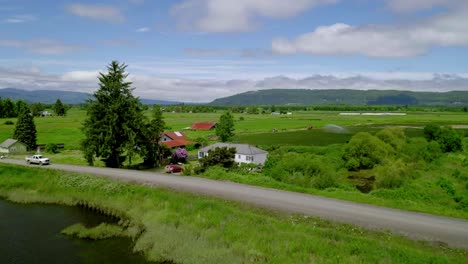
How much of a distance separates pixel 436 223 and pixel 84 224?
24110 millimetres

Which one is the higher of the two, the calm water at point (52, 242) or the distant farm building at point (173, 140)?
the distant farm building at point (173, 140)

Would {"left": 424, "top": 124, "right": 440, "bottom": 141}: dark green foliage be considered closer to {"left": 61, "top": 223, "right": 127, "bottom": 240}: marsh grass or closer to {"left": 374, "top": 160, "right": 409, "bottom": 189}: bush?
{"left": 374, "top": 160, "right": 409, "bottom": 189}: bush

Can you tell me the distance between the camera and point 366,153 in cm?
6159

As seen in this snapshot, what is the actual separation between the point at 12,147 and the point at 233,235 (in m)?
62.1

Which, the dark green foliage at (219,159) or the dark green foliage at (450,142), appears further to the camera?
the dark green foliage at (450,142)

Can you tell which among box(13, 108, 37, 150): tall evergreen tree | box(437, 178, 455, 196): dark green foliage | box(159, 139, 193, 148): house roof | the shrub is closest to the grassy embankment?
box(437, 178, 455, 196): dark green foliage

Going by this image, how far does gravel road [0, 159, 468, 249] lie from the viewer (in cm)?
2044

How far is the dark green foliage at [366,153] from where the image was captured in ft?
200

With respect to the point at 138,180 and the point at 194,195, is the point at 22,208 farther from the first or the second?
the point at 194,195

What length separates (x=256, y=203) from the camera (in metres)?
26.3

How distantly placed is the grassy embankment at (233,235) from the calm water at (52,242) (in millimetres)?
1099

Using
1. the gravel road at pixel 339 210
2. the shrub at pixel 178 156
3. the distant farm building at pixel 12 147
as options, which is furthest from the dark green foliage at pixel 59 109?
the gravel road at pixel 339 210

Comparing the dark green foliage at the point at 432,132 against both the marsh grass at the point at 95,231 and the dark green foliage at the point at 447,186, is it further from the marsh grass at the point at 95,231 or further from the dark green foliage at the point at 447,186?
the marsh grass at the point at 95,231

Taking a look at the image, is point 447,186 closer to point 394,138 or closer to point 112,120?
point 394,138
